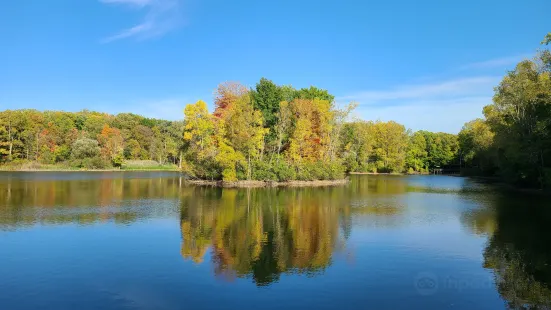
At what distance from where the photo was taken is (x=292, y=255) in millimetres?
14836

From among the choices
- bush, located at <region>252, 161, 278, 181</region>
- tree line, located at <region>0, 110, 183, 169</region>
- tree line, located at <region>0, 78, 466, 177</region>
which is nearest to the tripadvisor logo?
tree line, located at <region>0, 78, 466, 177</region>

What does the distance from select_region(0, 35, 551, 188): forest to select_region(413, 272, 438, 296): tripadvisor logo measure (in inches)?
1091

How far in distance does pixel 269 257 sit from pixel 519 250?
1030 cm

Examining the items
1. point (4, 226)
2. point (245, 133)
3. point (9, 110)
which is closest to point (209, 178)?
point (245, 133)

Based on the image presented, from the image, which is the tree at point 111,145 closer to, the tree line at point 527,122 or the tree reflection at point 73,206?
the tree reflection at point 73,206

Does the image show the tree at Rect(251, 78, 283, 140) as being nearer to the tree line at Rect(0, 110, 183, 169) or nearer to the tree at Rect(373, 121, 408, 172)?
the tree line at Rect(0, 110, 183, 169)

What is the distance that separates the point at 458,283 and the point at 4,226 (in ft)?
65.8

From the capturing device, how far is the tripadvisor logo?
1143 cm

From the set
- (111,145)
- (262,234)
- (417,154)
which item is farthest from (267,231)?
(417,154)

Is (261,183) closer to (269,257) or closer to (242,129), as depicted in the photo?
(242,129)

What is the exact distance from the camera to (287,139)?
170 feet

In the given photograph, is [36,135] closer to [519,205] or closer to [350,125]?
[350,125]

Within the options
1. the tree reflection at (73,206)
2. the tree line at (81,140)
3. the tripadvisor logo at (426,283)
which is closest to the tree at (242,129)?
the tree reflection at (73,206)

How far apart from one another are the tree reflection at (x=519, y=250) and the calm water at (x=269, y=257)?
2.4 inches
